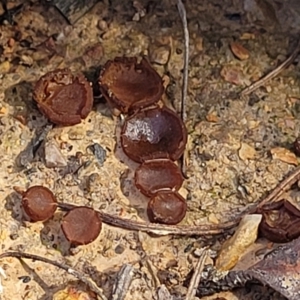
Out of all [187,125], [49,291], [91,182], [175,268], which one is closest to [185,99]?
[187,125]

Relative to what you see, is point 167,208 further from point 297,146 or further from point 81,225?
point 297,146

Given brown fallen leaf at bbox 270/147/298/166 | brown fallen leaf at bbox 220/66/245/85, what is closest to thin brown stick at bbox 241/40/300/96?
brown fallen leaf at bbox 220/66/245/85

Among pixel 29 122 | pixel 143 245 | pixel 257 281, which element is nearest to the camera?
pixel 257 281

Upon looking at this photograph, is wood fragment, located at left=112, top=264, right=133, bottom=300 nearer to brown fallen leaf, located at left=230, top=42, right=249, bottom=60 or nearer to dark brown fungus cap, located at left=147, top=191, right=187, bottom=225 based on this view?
dark brown fungus cap, located at left=147, top=191, right=187, bottom=225

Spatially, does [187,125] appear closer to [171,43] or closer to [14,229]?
[171,43]

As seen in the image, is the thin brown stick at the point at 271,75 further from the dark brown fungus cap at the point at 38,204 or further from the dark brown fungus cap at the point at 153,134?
the dark brown fungus cap at the point at 38,204

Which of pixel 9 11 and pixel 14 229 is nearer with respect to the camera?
pixel 14 229
